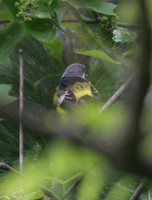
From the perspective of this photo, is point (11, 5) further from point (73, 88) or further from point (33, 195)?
point (73, 88)

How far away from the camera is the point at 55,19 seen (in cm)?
78

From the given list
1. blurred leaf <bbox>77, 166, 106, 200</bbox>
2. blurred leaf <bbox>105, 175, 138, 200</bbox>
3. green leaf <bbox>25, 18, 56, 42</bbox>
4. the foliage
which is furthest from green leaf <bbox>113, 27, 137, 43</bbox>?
blurred leaf <bbox>77, 166, 106, 200</bbox>

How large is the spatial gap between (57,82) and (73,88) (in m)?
0.21

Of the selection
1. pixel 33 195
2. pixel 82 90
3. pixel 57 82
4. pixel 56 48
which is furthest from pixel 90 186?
pixel 82 90

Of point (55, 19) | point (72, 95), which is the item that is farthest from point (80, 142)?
point (72, 95)

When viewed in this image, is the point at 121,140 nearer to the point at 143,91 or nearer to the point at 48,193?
the point at 143,91

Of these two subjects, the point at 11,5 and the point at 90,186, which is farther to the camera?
the point at 11,5

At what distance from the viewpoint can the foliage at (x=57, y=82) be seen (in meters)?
0.30

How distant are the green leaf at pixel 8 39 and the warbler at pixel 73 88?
0.24 m

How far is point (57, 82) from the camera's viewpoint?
114cm

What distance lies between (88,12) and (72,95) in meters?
0.33

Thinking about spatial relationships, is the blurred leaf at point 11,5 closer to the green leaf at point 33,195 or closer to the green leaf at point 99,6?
the green leaf at point 99,6

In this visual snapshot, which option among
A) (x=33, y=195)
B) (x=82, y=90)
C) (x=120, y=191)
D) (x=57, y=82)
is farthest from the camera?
(x=82, y=90)

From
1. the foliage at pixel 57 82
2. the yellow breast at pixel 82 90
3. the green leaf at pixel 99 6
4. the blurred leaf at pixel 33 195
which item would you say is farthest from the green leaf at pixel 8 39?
the yellow breast at pixel 82 90
